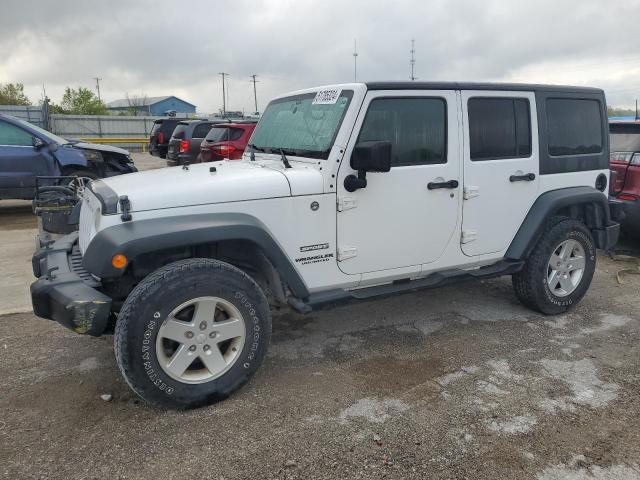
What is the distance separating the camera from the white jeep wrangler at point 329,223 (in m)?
2.96

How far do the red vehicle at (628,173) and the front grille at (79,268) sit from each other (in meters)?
5.47

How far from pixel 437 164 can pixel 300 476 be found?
2.34 metres

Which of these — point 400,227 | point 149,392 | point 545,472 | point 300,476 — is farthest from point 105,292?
point 545,472

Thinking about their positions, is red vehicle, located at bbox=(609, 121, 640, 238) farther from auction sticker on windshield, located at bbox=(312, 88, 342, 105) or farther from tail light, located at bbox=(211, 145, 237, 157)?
tail light, located at bbox=(211, 145, 237, 157)

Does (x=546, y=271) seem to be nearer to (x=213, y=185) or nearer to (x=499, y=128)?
(x=499, y=128)

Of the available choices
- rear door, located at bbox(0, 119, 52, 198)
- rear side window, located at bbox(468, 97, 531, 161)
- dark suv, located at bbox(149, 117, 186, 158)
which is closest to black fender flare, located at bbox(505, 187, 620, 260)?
rear side window, located at bbox(468, 97, 531, 161)

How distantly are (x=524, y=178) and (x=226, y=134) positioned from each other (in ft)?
23.2

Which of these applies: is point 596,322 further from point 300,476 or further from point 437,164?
point 300,476

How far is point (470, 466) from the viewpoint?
263 cm

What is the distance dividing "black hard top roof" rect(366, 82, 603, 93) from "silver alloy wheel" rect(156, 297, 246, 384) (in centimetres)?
179

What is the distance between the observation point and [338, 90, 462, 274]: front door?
3.58 m

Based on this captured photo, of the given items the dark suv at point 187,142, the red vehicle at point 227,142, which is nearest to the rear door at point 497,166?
the red vehicle at point 227,142

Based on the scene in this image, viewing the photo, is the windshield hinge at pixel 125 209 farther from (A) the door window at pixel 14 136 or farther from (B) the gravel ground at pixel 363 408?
(A) the door window at pixel 14 136

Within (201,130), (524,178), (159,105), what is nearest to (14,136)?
(201,130)
